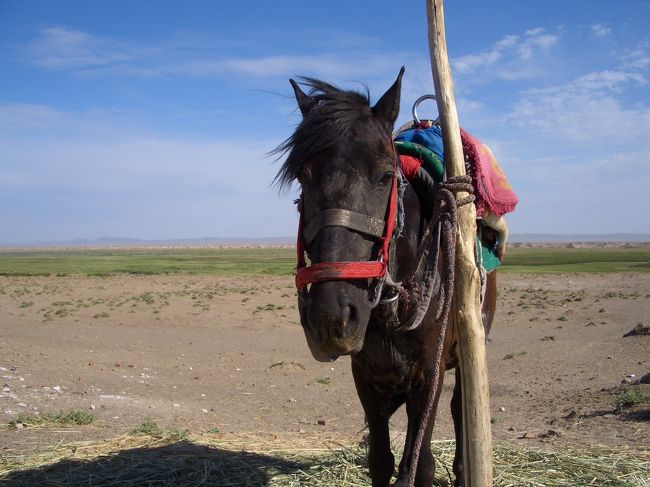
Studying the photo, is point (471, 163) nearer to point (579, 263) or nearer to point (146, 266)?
point (579, 263)

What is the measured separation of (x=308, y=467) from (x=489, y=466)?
262cm

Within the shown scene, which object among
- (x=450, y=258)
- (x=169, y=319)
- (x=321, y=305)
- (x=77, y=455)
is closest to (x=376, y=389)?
(x=450, y=258)

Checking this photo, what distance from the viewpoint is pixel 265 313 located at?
65.9 feet

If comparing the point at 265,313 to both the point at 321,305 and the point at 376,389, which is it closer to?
the point at 376,389

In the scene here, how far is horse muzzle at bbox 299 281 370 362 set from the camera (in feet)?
7.89

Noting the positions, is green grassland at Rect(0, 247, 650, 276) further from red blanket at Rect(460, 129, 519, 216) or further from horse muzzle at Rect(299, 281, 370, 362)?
horse muzzle at Rect(299, 281, 370, 362)

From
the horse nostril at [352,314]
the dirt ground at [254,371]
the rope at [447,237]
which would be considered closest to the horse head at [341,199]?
the horse nostril at [352,314]

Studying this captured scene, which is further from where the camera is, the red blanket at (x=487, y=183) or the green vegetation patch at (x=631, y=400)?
the green vegetation patch at (x=631, y=400)

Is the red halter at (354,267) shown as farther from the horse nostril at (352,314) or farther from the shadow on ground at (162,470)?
the shadow on ground at (162,470)

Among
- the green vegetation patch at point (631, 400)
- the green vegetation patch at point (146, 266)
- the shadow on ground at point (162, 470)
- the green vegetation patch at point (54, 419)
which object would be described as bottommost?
the green vegetation patch at point (146, 266)

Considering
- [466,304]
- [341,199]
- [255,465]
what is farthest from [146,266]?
[341,199]

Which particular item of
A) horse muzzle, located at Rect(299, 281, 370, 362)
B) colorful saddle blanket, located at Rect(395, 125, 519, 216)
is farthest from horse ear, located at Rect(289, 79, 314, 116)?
horse muzzle, located at Rect(299, 281, 370, 362)

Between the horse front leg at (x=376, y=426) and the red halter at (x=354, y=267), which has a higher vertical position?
the red halter at (x=354, y=267)

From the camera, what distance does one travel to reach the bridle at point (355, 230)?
2.46m
